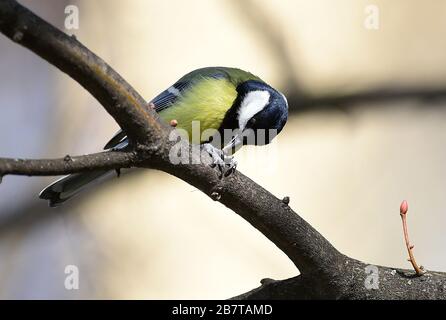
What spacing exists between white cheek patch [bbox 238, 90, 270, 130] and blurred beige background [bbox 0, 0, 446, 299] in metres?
1.12

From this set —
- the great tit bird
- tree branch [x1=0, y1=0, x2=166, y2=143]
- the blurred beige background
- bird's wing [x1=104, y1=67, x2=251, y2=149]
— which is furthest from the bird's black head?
the blurred beige background

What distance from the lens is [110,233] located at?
12.3 feet

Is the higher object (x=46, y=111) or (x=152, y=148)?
(x=46, y=111)

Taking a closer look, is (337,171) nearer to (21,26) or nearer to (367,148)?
(367,148)

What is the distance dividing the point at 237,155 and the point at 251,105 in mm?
1118

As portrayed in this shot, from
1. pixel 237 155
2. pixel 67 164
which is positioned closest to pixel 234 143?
pixel 67 164

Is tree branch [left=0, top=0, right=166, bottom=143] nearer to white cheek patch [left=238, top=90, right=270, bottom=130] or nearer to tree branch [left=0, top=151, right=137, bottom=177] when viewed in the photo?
tree branch [left=0, top=151, right=137, bottom=177]

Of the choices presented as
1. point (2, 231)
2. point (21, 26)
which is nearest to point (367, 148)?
point (2, 231)

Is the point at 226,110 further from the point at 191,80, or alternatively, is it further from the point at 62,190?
the point at 62,190

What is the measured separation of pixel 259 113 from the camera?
247 centimetres

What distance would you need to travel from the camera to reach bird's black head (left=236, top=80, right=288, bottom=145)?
8.14ft

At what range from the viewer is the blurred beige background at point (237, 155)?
3672 millimetres
